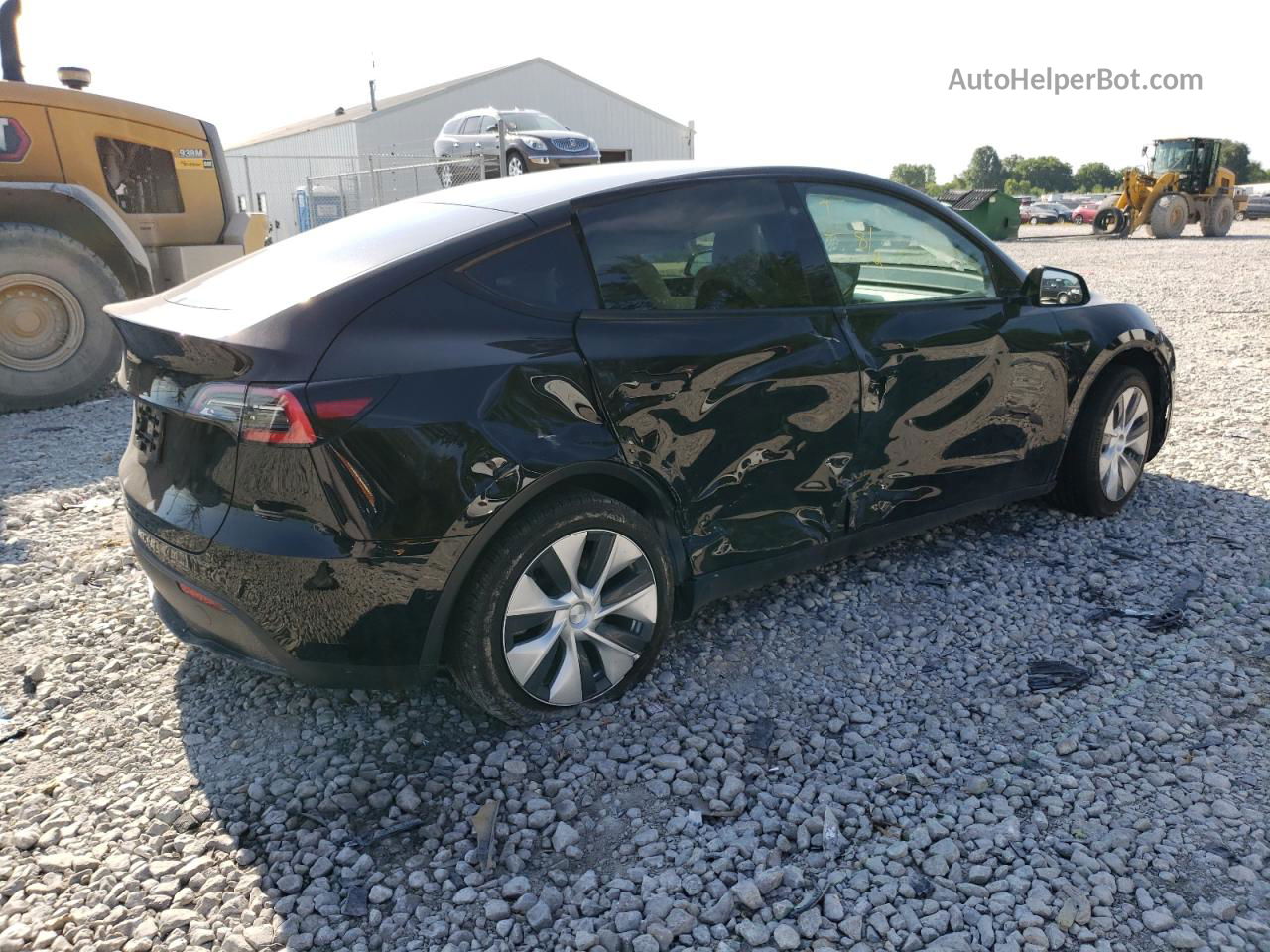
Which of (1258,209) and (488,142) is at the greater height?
(488,142)

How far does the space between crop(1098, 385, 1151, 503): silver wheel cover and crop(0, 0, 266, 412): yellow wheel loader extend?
6879mm

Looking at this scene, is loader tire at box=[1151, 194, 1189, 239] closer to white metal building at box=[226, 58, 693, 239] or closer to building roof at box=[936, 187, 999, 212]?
building roof at box=[936, 187, 999, 212]

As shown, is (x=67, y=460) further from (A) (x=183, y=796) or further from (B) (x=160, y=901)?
(B) (x=160, y=901)

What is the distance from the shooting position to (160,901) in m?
2.39

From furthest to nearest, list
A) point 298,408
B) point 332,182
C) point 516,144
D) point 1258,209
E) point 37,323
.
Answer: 1. point 1258,209
2. point 332,182
3. point 516,144
4. point 37,323
5. point 298,408

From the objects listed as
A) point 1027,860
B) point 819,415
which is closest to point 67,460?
point 819,415

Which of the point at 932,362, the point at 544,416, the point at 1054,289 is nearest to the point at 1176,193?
the point at 1054,289

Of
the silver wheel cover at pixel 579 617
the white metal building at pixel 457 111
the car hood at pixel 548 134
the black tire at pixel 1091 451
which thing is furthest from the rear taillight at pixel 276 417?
the white metal building at pixel 457 111

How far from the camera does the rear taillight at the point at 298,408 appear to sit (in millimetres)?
2523

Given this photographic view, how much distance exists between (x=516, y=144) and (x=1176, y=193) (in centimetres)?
2049

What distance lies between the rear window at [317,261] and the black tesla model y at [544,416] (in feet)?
0.05

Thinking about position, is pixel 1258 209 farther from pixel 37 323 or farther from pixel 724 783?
pixel 724 783

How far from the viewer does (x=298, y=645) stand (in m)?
2.70

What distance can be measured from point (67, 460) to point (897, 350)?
533 cm
